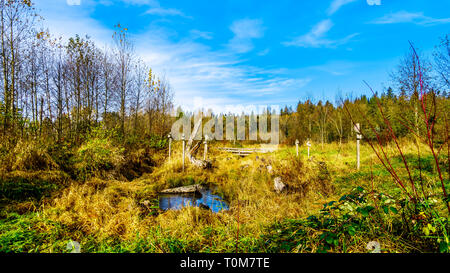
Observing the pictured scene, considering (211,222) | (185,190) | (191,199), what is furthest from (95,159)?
(211,222)

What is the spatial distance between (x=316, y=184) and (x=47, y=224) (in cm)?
554

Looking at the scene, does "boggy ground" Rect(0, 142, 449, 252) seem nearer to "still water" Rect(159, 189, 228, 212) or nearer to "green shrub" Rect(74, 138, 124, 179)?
"still water" Rect(159, 189, 228, 212)

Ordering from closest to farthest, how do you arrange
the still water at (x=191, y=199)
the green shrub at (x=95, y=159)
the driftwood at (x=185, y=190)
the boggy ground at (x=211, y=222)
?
the boggy ground at (x=211, y=222)
the still water at (x=191, y=199)
the green shrub at (x=95, y=159)
the driftwood at (x=185, y=190)

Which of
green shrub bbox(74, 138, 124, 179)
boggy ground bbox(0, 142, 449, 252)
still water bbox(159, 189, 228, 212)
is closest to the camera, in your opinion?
boggy ground bbox(0, 142, 449, 252)

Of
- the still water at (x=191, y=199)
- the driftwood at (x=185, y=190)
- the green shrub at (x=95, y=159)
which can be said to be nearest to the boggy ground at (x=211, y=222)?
the still water at (x=191, y=199)

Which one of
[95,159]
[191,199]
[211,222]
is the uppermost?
[95,159]

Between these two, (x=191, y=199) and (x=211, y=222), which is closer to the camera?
(x=211, y=222)

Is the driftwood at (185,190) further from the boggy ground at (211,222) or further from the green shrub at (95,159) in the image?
the green shrub at (95,159)

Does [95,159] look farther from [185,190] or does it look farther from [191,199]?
[191,199]

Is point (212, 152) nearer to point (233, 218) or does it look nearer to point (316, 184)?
point (316, 184)

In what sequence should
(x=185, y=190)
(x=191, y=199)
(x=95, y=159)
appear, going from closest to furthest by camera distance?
(x=191, y=199)
(x=95, y=159)
(x=185, y=190)

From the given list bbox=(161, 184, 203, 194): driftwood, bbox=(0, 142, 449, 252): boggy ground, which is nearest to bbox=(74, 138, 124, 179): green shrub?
bbox=(0, 142, 449, 252): boggy ground
